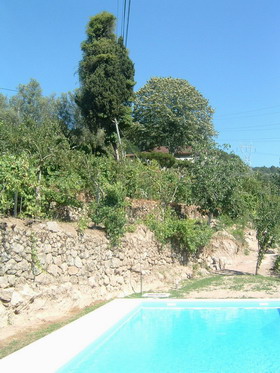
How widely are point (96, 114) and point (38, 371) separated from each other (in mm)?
18305

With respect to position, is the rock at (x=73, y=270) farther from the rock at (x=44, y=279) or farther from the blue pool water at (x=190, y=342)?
the blue pool water at (x=190, y=342)

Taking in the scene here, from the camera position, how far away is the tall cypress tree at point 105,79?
22.2 metres

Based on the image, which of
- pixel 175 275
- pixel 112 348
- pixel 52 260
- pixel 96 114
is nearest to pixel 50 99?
pixel 96 114

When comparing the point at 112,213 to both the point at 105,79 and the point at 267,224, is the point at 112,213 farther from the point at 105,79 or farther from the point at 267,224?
the point at 105,79

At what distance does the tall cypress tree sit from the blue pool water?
46.9 feet

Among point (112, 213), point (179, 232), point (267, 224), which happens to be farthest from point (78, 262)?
point (267, 224)

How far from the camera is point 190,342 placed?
834cm

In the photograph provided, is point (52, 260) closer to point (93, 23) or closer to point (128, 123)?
point (128, 123)

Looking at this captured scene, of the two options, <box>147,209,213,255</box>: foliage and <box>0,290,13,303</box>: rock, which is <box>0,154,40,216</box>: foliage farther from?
<box>147,209,213,255</box>: foliage

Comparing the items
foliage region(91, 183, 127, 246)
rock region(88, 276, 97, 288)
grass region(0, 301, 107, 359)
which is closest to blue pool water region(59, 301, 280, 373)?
grass region(0, 301, 107, 359)

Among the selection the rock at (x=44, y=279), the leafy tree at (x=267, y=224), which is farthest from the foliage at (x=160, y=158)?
the rock at (x=44, y=279)

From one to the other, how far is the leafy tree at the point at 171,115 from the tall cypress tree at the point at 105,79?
16314mm

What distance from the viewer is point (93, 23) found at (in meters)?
24.0

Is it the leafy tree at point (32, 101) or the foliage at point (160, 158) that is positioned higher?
the leafy tree at point (32, 101)
